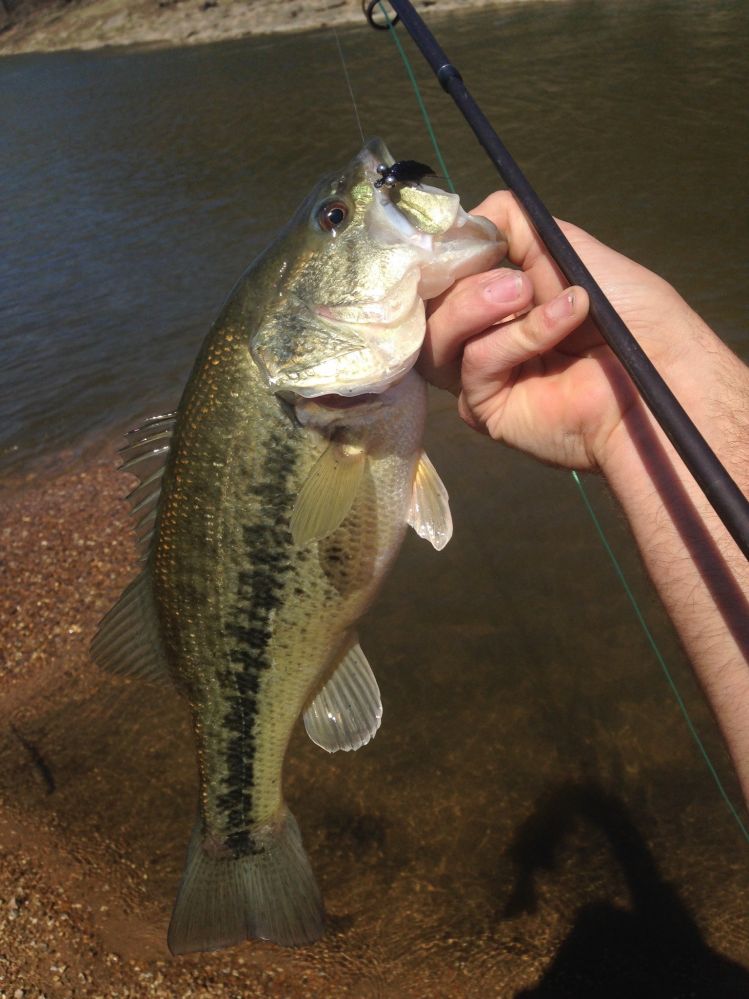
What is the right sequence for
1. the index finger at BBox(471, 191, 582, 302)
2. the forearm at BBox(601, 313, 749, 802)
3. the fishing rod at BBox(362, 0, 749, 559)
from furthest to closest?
the index finger at BBox(471, 191, 582, 302) → the forearm at BBox(601, 313, 749, 802) → the fishing rod at BBox(362, 0, 749, 559)

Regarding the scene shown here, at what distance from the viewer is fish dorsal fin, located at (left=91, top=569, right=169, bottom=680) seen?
252cm

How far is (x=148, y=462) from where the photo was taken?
8.30 ft

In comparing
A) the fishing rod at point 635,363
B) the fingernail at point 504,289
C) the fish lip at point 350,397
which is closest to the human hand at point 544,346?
the fingernail at point 504,289

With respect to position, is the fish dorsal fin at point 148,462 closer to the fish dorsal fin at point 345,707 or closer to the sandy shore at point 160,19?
the fish dorsal fin at point 345,707

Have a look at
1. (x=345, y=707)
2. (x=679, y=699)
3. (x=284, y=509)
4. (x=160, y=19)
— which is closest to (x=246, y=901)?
(x=345, y=707)

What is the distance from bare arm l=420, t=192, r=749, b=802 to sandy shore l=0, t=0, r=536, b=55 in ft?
96.9

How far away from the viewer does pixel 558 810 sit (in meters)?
3.93

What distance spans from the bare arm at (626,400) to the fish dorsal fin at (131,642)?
1.27 meters

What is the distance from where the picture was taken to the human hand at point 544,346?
7.16 ft

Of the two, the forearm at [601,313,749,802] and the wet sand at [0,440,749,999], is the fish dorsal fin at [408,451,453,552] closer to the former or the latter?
the forearm at [601,313,749,802]

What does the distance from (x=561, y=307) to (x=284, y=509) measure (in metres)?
1.01

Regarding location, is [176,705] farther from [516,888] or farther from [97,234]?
[97,234]

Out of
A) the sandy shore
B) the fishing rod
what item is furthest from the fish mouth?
the sandy shore

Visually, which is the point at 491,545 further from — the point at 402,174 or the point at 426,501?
the point at 402,174
